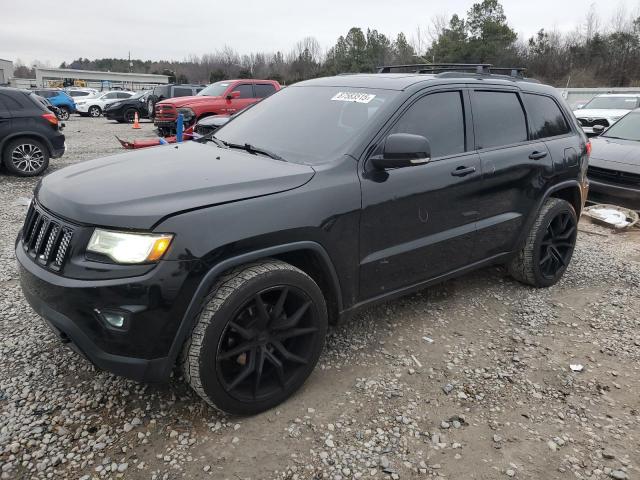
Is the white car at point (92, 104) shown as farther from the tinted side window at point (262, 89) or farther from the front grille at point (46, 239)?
the front grille at point (46, 239)

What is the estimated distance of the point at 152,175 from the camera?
2590 mm

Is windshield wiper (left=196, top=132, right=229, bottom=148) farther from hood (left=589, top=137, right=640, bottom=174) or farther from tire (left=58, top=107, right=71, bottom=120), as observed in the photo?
tire (left=58, top=107, right=71, bottom=120)

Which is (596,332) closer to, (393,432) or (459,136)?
(459,136)

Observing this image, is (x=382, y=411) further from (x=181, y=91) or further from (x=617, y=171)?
(x=181, y=91)

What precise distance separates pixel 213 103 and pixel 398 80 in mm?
11070

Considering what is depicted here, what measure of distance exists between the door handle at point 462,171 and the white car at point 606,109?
35.4ft

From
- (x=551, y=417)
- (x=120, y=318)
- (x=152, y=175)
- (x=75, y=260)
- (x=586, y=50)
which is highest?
(x=586, y=50)

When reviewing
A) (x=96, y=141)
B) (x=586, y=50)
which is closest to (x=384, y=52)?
A: (x=586, y=50)

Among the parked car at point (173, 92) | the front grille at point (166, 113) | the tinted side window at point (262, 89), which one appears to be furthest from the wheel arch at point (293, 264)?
the parked car at point (173, 92)

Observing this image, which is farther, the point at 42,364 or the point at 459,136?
the point at 459,136

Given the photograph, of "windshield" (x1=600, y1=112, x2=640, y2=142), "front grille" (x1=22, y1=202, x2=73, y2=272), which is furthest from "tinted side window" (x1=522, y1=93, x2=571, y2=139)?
"windshield" (x1=600, y1=112, x2=640, y2=142)

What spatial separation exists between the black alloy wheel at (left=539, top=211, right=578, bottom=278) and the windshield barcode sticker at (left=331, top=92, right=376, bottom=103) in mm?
2071

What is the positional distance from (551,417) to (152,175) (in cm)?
256

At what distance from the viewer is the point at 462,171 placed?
3.32 metres
